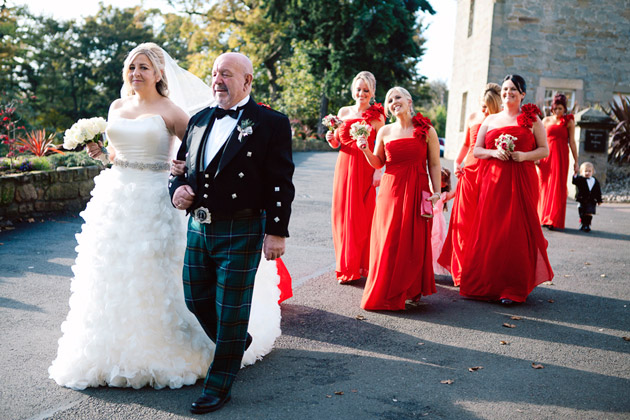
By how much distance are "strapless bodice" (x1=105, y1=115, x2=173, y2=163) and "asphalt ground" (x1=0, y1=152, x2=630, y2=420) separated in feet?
5.64

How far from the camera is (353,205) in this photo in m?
7.49

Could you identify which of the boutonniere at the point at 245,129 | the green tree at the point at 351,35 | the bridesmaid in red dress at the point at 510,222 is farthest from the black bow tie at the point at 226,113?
the green tree at the point at 351,35

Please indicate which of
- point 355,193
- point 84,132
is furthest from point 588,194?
point 84,132

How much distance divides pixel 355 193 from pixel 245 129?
3.85 metres

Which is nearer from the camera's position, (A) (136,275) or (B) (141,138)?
(A) (136,275)

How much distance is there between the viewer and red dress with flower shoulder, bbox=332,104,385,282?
7.39m

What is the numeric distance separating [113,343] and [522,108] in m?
5.10

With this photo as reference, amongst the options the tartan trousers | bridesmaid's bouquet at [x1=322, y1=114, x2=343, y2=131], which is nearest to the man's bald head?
the tartan trousers

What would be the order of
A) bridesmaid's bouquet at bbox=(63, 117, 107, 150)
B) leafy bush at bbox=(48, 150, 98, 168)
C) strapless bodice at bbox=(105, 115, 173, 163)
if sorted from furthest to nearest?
leafy bush at bbox=(48, 150, 98, 168) → bridesmaid's bouquet at bbox=(63, 117, 107, 150) → strapless bodice at bbox=(105, 115, 173, 163)

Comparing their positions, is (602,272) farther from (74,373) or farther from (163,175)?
(74,373)

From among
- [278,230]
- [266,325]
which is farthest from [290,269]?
[278,230]

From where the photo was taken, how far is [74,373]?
13.7 ft

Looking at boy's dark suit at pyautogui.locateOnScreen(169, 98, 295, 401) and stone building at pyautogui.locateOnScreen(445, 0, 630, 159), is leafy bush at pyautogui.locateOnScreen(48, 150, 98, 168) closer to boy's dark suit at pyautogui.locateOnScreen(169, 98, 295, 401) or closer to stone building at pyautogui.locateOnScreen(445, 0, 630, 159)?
boy's dark suit at pyautogui.locateOnScreen(169, 98, 295, 401)

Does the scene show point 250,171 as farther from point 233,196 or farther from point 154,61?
point 154,61
